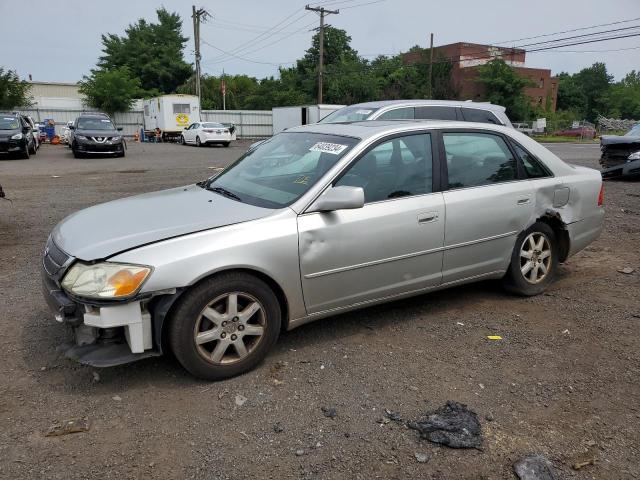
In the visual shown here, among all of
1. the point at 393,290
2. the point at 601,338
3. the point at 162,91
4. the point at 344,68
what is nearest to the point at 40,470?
the point at 393,290

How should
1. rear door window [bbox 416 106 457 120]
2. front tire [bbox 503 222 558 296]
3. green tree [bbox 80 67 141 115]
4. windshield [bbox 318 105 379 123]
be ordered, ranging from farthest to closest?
green tree [bbox 80 67 141 115] → windshield [bbox 318 105 379 123] → rear door window [bbox 416 106 457 120] → front tire [bbox 503 222 558 296]

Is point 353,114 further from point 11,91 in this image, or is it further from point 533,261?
point 11,91

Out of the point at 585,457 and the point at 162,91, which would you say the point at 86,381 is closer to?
the point at 585,457

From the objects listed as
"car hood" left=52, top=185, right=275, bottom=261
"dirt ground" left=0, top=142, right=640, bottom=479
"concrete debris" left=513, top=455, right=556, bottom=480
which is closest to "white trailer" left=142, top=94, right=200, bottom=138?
"dirt ground" left=0, top=142, right=640, bottom=479

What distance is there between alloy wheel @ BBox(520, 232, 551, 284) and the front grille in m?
3.61

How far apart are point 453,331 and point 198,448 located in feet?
7.26

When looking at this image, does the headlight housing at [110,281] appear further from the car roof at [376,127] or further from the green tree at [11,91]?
the green tree at [11,91]

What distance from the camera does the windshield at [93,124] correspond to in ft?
A: 65.2

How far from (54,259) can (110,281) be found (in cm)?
61

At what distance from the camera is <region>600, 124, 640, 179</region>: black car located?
12.6m

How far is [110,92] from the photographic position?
126 feet

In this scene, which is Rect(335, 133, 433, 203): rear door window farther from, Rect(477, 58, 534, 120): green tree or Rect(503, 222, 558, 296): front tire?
Rect(477, 58, 534, 120): green tree

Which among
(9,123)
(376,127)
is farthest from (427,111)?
(9,123)

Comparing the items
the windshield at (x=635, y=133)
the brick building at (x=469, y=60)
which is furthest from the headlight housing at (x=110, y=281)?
the brick building at (x=469, y=60)
